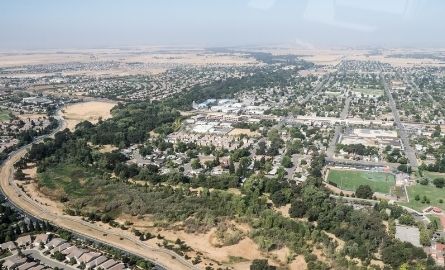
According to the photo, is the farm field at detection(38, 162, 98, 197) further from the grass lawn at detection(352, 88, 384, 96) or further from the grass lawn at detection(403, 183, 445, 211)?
the grass lawn at detection(352, 88, 384, 96)

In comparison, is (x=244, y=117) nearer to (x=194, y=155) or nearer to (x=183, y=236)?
(x=194, y=155)

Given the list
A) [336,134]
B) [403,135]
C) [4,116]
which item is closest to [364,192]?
[336,134]

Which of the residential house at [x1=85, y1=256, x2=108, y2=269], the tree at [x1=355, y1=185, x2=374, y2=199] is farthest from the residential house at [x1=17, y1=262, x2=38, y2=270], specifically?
the tree at [x1=355, y1=185, x2=374, y2=199]

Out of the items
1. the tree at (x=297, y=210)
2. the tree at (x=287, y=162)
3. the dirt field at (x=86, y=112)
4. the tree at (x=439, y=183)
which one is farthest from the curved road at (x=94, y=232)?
the tree at (x=439, y=183)

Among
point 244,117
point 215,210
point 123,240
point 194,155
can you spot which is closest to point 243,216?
point 215,210

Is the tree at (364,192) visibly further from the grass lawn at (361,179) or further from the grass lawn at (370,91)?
the grass lawn at (370,91)

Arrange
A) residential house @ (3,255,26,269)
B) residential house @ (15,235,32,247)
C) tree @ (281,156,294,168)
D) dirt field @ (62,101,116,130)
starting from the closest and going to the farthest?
residential house @ (3,255,26,269)
residential house @ (15,235,32,247)
tree @ (281,156,294,168)
dirt field @ (62,101,116,130)
